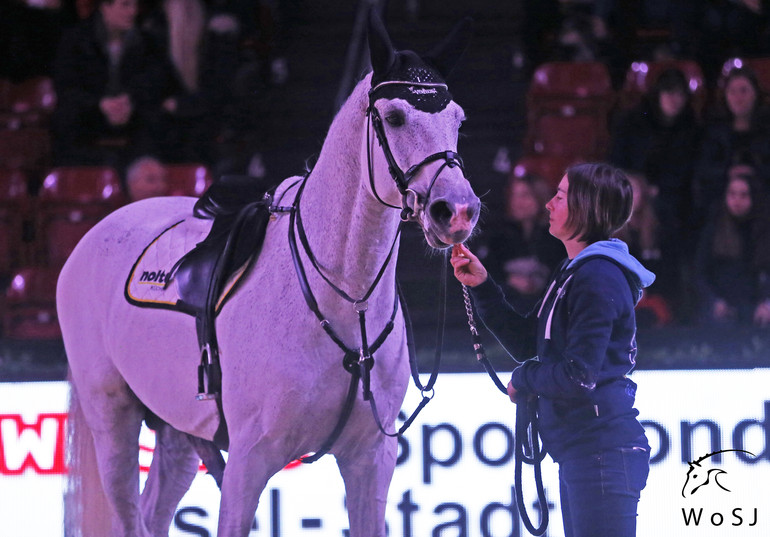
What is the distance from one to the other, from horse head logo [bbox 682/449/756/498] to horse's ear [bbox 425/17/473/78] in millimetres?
2321

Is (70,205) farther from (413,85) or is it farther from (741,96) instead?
(413,85)

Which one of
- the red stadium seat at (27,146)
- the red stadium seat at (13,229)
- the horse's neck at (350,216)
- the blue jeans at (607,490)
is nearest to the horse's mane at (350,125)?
the horse's neck at (350,216)

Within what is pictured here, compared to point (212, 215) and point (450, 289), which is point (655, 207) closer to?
point (450, 289)

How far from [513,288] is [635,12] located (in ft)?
11.6

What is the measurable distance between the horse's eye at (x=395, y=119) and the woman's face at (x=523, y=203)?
342 centimetres

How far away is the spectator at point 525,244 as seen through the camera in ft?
19.2

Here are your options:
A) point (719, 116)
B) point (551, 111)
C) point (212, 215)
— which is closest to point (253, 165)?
point (551, 111)

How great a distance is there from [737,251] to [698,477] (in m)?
1.94

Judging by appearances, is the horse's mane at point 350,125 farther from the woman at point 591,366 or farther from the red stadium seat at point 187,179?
the red stadium seat at point 187,179

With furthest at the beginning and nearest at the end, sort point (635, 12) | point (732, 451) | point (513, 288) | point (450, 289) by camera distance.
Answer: point (635, 12) < point (450, 289) < point (513, 288) < point (732, 451)

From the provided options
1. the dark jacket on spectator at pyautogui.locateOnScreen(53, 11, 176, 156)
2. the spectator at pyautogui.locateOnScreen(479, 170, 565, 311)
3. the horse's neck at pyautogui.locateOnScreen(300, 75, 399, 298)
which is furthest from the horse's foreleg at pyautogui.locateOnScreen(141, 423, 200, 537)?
the dark jacket on spectator at pyautogui.locateOnScreen(53, 11, 176, 156)

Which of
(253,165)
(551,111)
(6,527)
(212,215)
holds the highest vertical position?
(551,111)

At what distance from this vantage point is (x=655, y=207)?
250 inches

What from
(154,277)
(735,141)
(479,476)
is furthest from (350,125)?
(735,141)
